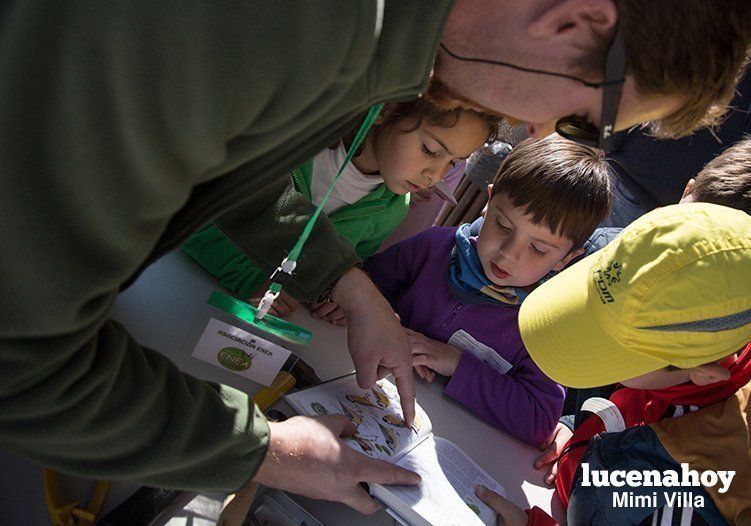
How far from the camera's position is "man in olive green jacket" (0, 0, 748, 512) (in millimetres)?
482

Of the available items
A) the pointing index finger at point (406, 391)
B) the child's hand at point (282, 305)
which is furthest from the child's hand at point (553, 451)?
the child's hand at point (282, 305)

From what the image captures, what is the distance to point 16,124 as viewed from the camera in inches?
19.3

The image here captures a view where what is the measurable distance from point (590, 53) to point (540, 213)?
1.00 m

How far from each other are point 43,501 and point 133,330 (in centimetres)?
38

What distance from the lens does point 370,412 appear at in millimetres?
1215

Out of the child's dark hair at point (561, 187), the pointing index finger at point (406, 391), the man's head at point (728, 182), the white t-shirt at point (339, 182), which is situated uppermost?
the man's head at point (728, 182)

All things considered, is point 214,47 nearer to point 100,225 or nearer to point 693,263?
point 100,225

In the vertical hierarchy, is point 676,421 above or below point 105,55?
below

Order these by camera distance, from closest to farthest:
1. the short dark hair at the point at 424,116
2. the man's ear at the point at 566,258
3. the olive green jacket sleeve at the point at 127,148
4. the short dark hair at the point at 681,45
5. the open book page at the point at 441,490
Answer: the olive green jacket sleeve at the point at 127,148
the short dark hair at the point at 681,45
the open book page at the point at 441,490
the short dark hair at the point at 424,116
the man's ear at the point at 566,258

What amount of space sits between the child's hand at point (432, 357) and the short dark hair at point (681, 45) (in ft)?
3.10

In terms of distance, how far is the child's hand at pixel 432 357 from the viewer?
5.06ft

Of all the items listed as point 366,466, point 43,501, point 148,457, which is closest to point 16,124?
point 148,457

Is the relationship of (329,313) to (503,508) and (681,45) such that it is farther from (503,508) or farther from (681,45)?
(681,45)

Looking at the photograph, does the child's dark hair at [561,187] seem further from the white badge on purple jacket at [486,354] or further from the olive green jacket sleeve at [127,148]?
the olive green jacket sleeve at [127,148]
